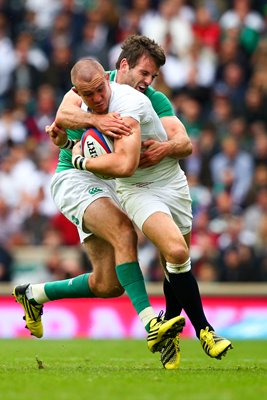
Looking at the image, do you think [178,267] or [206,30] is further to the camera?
[206,30]

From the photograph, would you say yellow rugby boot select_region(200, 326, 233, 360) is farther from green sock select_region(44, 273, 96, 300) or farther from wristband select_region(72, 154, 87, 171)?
wristband select_region(72, 154, 87, 171)

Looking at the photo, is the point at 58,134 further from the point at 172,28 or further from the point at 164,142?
the point at 172,28

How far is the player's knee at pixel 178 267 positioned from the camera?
8.74 meters

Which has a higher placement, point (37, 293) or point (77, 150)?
point (77, 150)

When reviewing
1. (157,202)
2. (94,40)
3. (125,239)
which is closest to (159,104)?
(157,202)

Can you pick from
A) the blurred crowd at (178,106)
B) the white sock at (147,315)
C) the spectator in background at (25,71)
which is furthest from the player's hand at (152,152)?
the spectator in background at (25,71)

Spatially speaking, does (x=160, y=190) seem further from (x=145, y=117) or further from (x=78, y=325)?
(x=78, y=325)

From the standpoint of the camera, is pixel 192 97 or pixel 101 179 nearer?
pixel 101 179

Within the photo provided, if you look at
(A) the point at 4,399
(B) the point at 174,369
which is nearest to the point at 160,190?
(B) the point at 174,369

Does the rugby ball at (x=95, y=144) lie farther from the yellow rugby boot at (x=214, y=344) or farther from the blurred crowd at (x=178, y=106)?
the blurred crowd at (x=178, y=106)

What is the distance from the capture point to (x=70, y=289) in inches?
387

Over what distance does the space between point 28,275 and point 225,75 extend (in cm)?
498

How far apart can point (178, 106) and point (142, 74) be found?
891cm

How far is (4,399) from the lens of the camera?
647 centimetres
